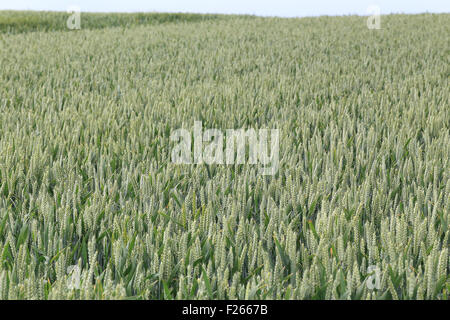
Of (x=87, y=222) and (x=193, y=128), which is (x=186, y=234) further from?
(x=193, y=128)

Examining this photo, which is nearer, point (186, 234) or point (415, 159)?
point (186, 234)

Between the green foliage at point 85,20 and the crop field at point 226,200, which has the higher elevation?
the green foliage at point 85,20

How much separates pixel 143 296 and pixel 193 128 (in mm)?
1977

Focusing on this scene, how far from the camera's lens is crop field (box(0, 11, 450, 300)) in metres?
1.32

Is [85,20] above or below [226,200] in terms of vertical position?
above

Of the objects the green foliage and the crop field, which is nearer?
the crop field

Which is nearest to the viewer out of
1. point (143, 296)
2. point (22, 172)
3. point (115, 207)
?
point (143, 296)

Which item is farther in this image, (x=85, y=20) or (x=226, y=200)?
(x=85, y=20)

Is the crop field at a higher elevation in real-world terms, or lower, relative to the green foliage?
lower

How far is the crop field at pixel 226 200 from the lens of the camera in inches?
51.9

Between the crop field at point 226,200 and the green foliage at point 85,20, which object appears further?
the green foliage at point 85,20

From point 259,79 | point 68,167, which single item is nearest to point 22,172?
point 68,167

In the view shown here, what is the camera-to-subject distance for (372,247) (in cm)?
144

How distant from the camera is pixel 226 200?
1.91 meters
